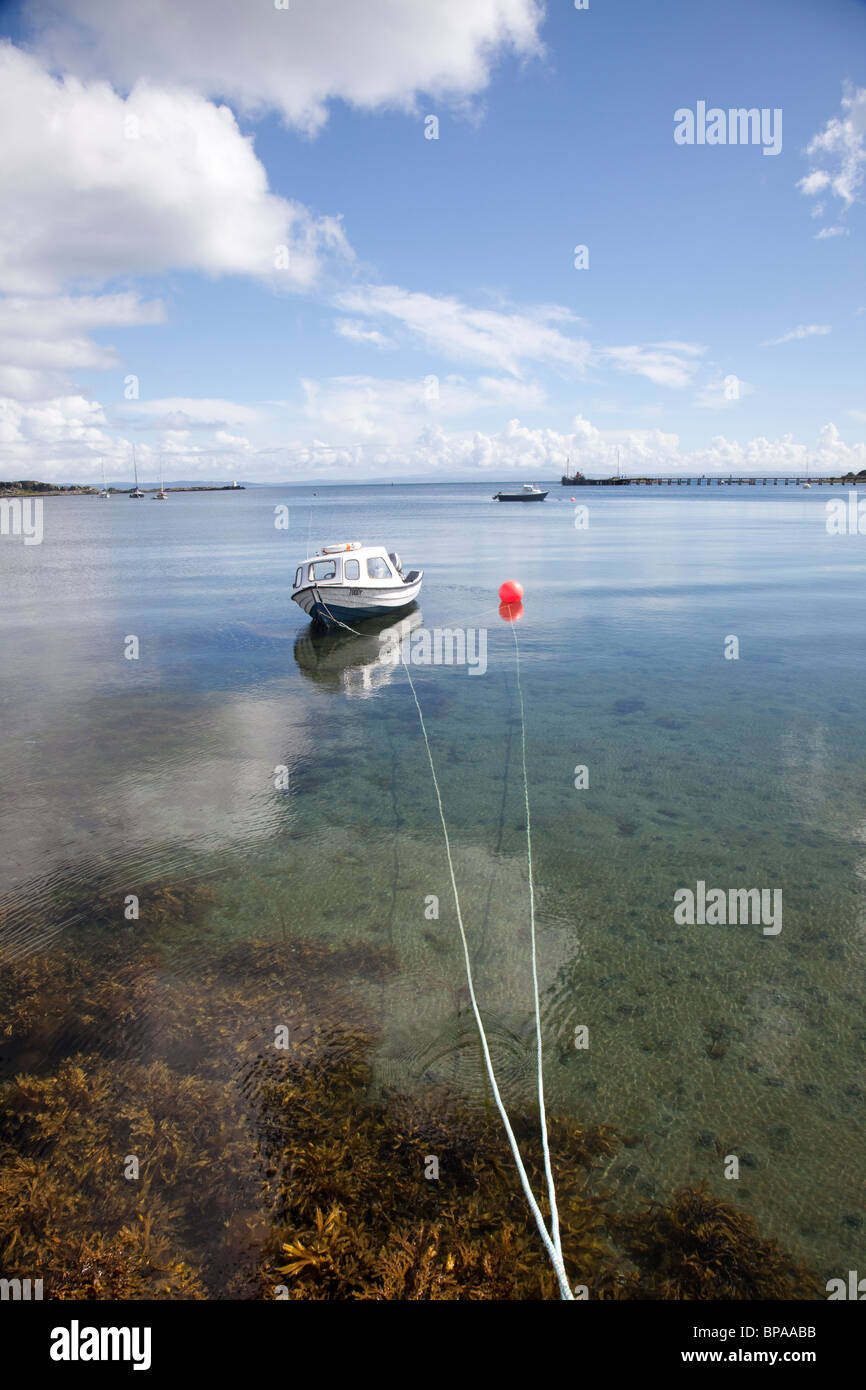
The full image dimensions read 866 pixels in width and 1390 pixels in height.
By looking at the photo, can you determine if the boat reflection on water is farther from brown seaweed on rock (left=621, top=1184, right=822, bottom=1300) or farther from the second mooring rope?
brown seaweed on rock (left=621, top=1184, right=822, bottom=1300)

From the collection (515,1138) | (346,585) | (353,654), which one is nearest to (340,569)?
(346,585)

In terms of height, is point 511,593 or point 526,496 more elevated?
point 526,496

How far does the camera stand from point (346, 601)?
27.0 metres

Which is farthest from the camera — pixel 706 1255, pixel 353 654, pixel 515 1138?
pixel 353 654

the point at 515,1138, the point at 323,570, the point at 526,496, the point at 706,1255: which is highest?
the point at 526,496

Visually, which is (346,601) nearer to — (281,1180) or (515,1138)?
(515,1138)

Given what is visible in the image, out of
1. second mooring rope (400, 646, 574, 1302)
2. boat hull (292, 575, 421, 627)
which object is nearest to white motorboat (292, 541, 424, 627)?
boat hull (292, 575, 421, 627)

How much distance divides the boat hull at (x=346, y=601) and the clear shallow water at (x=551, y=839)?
105cm

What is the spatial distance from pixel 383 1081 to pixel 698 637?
23.2m

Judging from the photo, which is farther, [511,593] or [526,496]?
[526,496]

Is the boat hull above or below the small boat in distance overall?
below

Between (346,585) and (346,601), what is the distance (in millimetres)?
844

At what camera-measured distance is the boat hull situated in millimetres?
26266
